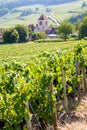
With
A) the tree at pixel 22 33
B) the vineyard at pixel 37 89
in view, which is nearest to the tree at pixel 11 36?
the tree at pixel 22 33

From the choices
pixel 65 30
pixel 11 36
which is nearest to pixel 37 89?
pixel 11 36

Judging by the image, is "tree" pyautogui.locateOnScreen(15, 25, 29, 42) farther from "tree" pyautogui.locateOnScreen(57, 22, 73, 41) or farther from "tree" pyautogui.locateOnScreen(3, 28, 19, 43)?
"tree" pyautogui.locateOnScreen(57, 22, 73, 41)

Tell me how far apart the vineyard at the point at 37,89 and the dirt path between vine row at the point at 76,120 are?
0.39 meters

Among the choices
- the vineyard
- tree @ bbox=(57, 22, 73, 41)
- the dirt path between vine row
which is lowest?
tree @ bbox=(57, 22, 73, 41)

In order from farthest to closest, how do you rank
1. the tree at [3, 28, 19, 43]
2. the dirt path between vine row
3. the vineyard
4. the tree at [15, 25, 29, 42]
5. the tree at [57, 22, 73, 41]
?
1. the tree at [15, 25, 29, 42]
2. the tree at [57, 22, 73, 41]
3. the tree at [3, 28, 19, 43]
4. the dirt path between vine row
5. the vineyard

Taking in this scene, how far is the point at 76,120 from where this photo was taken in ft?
43.6

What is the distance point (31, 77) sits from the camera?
1253 cm

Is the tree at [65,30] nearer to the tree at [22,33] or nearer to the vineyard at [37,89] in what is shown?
the tree at [22,33]

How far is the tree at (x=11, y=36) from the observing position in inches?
3684

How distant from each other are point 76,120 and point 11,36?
268 feet

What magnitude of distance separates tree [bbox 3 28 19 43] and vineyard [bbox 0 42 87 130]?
77438mm

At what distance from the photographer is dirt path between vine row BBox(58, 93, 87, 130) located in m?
12.5

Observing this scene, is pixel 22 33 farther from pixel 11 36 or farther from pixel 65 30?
pixel 65 30

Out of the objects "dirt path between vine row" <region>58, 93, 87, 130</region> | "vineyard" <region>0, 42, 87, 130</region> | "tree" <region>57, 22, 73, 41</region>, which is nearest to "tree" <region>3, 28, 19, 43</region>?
"tree" <region>57, 22, 73, 41</region>
